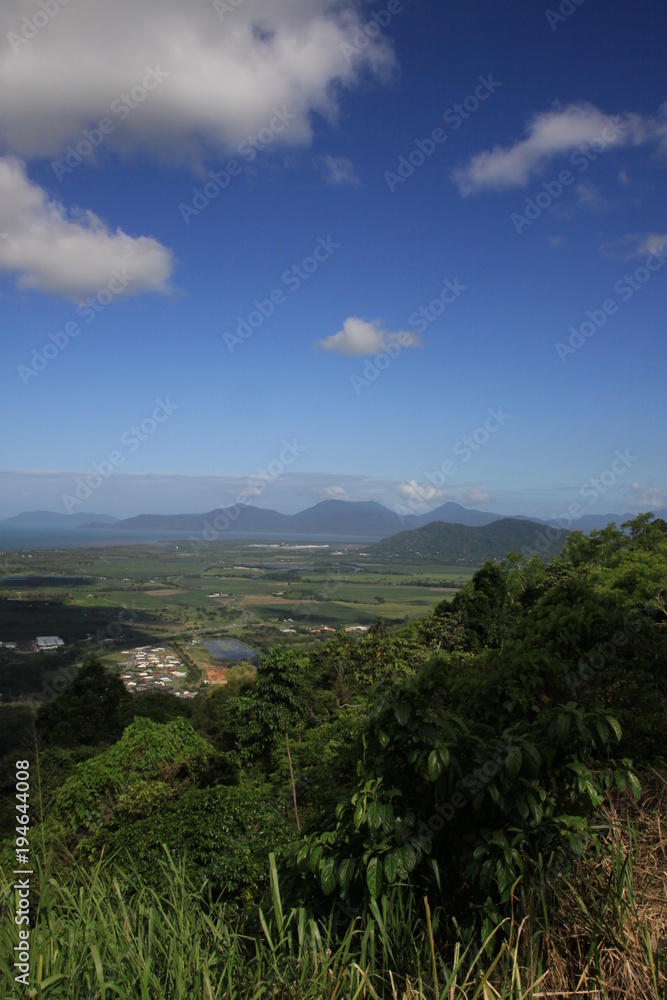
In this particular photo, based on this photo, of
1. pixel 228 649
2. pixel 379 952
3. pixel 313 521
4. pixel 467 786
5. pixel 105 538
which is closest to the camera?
pixel 379 952

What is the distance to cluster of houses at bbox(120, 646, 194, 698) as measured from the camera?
26252mm

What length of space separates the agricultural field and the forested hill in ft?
8.70

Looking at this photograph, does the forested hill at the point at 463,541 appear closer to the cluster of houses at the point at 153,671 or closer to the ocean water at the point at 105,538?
the ocean water at the point at 105,538

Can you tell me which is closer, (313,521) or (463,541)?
(463,541)

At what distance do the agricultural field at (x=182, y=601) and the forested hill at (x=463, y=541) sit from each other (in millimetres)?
2653

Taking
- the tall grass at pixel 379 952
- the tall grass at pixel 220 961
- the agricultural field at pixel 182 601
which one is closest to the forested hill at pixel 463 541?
the agricultural field at pixel 182 601

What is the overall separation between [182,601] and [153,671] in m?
21.9

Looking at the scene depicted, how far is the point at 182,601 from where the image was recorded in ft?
170

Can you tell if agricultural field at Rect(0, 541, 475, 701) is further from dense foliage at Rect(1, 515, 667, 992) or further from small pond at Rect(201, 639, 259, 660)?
dense foliage at Rect(1, 515, 667, 992)

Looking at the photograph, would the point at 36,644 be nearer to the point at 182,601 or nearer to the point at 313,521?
the point at 182,601

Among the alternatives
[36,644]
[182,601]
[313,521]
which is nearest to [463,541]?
[182,601]

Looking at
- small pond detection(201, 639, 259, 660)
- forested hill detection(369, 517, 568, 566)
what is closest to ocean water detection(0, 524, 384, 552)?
forested hill detection(369, 517, 568, 566)

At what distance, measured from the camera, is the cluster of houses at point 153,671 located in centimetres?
2625

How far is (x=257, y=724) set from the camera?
13.0 meters
